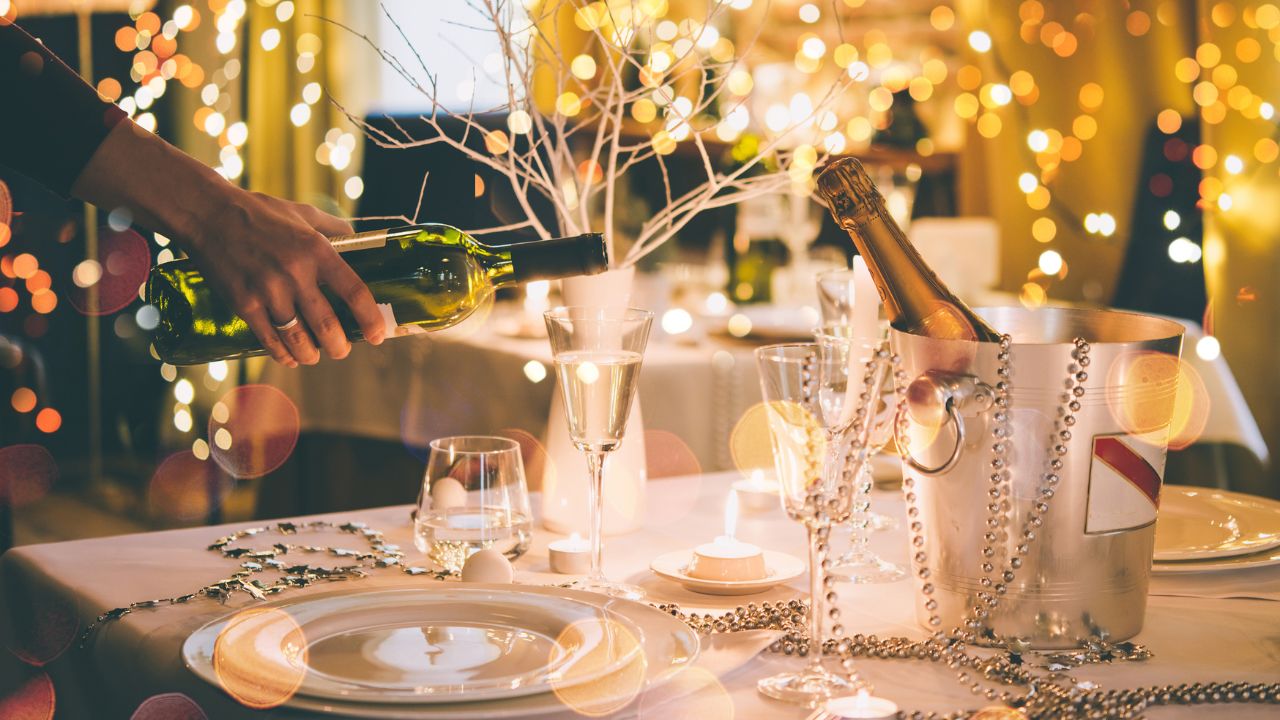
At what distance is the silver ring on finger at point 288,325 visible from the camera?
2.81ft

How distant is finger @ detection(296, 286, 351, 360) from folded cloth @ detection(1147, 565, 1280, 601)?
0.64 meters

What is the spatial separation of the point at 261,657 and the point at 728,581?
14.4 inches

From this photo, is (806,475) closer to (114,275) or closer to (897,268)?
(897,268)

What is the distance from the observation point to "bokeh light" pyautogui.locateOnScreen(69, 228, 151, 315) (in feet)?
13.1

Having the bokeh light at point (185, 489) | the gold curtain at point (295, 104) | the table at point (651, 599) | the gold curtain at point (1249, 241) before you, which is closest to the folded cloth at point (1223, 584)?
the table at point (651, 599)

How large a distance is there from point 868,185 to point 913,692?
1.08ft

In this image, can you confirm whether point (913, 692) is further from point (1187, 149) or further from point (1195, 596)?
point (1187, 149)

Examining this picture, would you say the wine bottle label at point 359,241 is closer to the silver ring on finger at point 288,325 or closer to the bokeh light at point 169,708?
the silver ring on finger at point 288,325

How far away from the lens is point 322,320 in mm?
855

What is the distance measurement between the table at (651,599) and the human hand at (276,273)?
197mm

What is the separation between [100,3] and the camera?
4.11 metres

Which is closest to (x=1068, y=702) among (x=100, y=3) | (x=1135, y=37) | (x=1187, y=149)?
(x=1187, y=149)

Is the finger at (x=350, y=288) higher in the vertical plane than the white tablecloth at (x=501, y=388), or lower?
higher

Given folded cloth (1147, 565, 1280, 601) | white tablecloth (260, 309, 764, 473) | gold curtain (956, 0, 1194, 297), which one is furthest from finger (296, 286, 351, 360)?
gold curtain (956, 0, 1194, 297)
